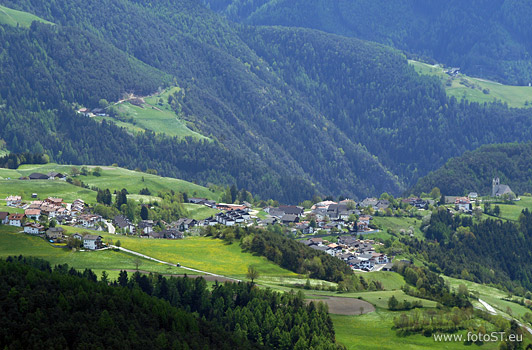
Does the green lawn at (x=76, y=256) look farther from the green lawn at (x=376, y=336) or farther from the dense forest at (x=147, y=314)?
the green lawn at (x=376, y=336)

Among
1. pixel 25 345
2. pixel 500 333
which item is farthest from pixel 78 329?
pixel 500 333

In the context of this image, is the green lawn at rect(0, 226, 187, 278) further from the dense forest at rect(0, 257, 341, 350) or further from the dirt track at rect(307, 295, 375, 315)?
the dirt track at rect(307, 295, 375, 315)

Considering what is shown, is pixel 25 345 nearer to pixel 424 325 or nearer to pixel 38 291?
pixel 38 291

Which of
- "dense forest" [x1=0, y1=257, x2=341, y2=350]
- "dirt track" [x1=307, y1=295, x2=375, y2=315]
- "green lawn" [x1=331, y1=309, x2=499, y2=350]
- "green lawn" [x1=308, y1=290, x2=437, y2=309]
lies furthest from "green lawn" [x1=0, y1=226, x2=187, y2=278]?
"green lawn" [x1=331, y1=309, x2=499, y2=350]

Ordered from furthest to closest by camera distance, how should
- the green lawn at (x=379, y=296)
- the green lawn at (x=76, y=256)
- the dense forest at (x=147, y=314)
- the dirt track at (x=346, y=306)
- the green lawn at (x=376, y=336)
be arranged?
the green lawn at (x=76, y=256)
the green lawn at (x=379, y=296)
the dirt track at (x=346, y=306)
the green lawn at (x=376, y=336)
the dense forest at (x=147, y=314)

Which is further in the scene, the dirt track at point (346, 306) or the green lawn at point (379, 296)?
the green lawn at point (379, 296)

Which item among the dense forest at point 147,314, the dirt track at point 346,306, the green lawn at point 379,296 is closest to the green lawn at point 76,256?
the dense forest at point 147,314

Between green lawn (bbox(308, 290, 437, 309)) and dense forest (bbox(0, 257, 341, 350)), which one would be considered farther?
green lawn (bbox(308, 290, 437, 309))
